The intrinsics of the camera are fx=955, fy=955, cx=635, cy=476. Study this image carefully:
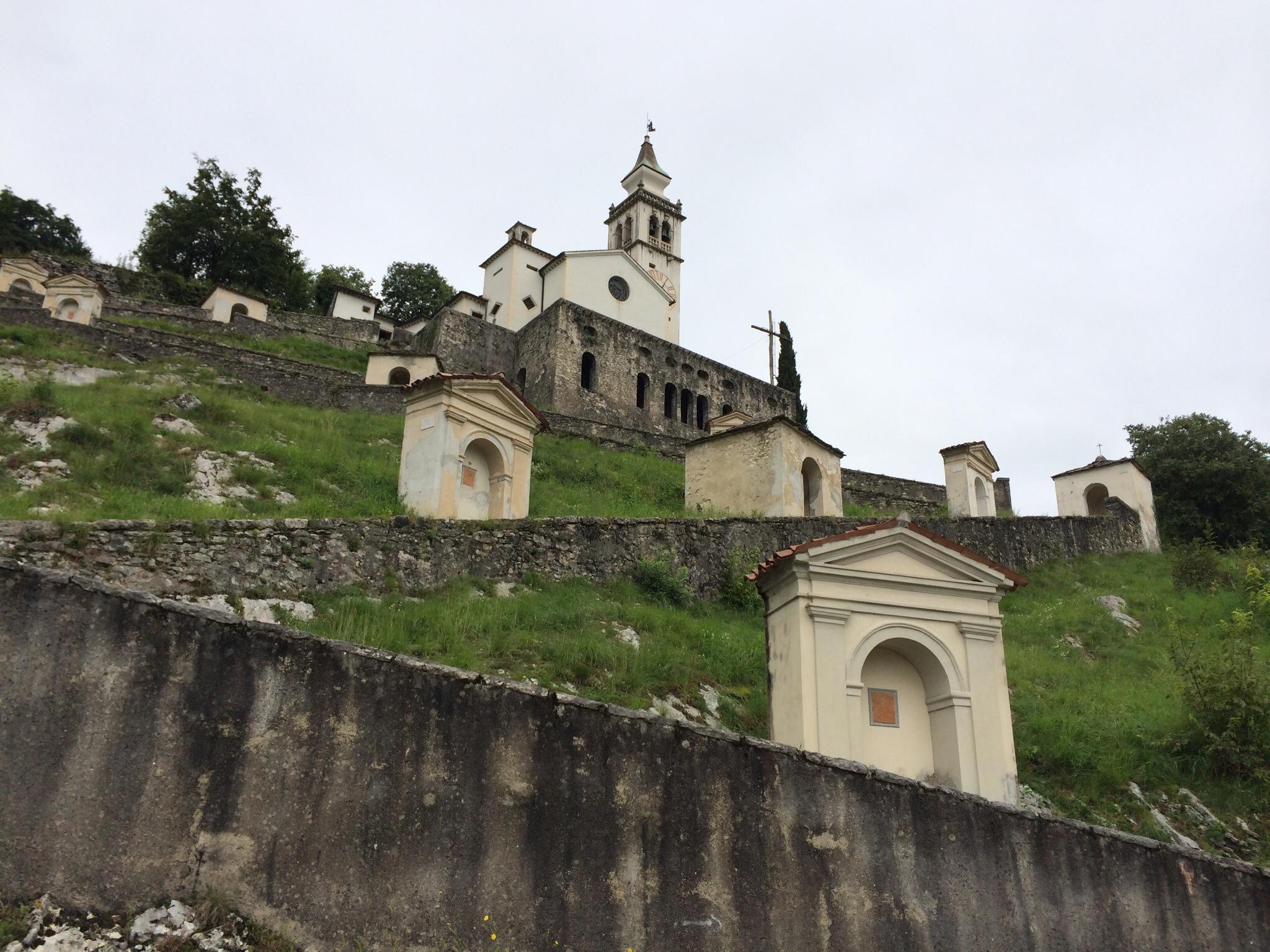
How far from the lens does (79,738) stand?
5.30 m

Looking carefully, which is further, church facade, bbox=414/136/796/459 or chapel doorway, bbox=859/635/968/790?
church facade, bbox=414/136/796/459

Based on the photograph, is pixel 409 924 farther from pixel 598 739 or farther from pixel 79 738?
pixel 79 738

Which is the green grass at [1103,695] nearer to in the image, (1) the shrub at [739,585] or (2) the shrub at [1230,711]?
(2) the shrub at [1230,711]

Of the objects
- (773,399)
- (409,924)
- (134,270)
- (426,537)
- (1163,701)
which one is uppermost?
(134,270)

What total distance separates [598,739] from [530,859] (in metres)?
0.82

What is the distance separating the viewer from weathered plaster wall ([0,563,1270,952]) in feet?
17.2

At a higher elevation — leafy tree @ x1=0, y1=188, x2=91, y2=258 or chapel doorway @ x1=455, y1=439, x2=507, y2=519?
leafy tree @ x1=0, y1=188, x2=91, y2=258

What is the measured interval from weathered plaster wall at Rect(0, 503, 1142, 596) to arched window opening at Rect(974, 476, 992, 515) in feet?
27.9

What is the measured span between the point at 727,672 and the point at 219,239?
45301mm

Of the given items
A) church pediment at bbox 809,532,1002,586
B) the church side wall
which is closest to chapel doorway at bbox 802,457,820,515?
church pediment at bbox 809,532,1002,586

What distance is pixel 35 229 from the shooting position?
4906 cm

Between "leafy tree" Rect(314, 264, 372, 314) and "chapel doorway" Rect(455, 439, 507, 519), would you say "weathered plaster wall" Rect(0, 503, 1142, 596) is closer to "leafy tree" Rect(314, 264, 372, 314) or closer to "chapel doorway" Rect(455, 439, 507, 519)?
"chapel doorway" Rect(455, 439, 507, 519)

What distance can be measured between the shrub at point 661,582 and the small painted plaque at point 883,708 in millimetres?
5989

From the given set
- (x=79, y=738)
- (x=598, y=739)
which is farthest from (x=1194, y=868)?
(x=79, y=738)
